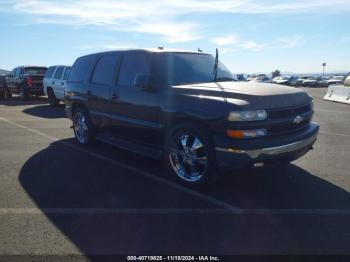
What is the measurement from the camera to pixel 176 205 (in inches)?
184

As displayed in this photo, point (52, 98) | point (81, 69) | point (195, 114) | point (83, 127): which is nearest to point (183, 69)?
point (195, 114)

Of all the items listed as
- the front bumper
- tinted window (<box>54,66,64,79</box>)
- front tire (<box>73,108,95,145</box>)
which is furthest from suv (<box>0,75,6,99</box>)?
the front bumper

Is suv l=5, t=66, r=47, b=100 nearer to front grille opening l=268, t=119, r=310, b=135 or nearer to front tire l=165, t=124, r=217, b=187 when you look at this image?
front tire l=165, t=124, r=217, b=187

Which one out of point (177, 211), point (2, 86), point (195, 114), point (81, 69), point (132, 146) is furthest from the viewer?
point (2, 86)

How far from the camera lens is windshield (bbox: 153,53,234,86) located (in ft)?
18.9

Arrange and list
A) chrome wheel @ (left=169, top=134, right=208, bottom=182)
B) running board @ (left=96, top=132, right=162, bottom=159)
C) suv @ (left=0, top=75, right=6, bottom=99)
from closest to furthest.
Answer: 1. chrome wheel @ (left=169, top=134, right=208, bottom=182)
2. running board @ (left=96, top=132, right=162, bottom=159)
3. suv @ (left=0, top=75, right=6, bottom=99)

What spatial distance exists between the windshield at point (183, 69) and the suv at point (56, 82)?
36.5 feet

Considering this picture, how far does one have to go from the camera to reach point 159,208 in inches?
180

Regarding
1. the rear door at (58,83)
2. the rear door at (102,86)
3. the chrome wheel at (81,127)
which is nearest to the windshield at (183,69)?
the rear door at (102,86)

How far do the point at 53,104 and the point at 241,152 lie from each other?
49.1ft

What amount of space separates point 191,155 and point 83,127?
11.9 ft

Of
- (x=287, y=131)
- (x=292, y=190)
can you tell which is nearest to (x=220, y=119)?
(x=287, y=131)

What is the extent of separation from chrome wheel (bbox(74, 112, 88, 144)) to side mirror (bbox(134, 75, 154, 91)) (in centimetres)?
266

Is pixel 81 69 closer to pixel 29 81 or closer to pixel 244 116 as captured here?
pixel 244 116
